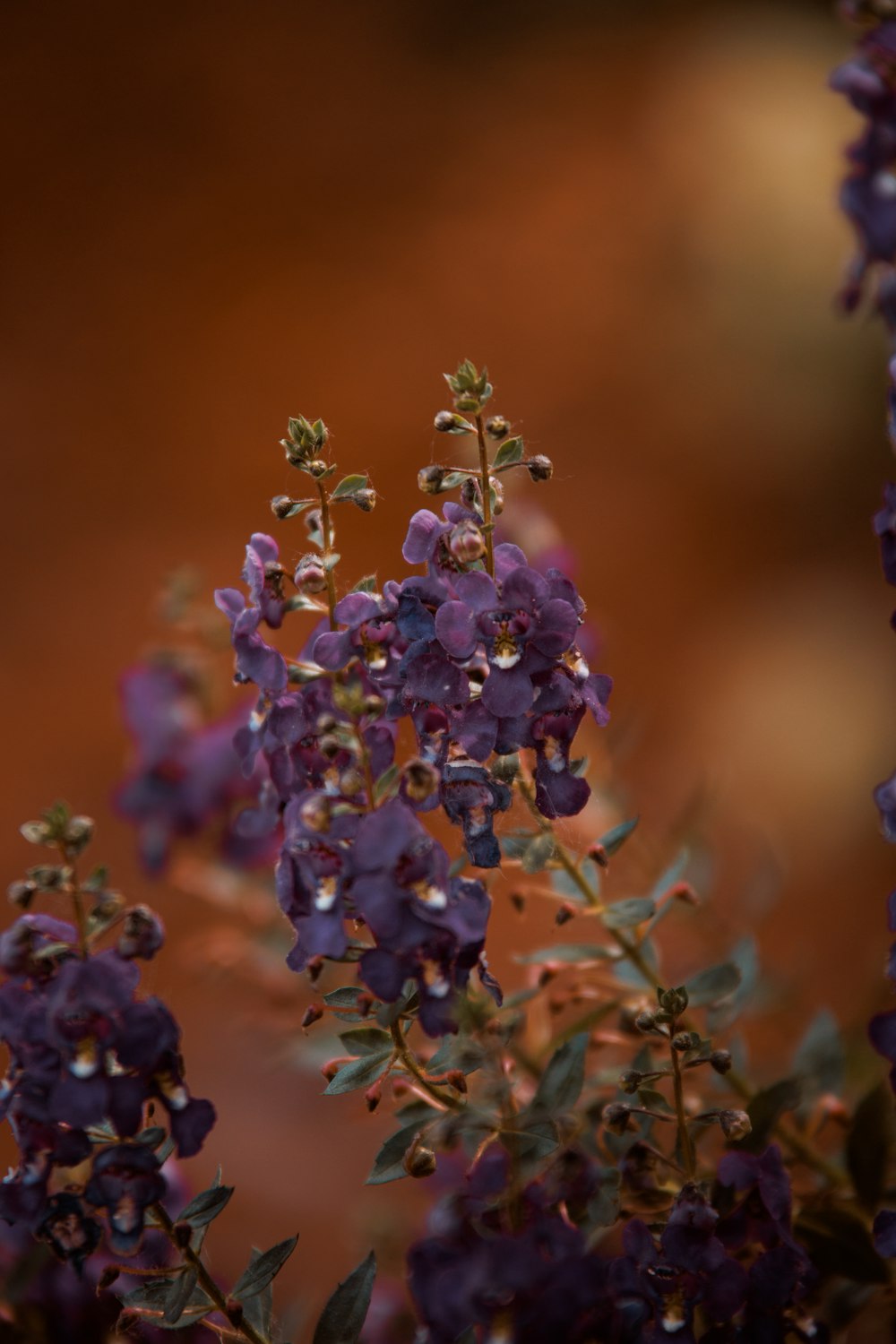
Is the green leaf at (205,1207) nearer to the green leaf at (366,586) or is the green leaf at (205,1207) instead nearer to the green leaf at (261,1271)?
the green leaf at (261,1271)

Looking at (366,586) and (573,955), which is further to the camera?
(573,955)

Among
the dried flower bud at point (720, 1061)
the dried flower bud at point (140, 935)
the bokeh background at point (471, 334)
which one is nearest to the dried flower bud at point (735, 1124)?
the dried flower bud at point (720, 1061)

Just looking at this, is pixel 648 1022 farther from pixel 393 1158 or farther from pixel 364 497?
pixel 364 497

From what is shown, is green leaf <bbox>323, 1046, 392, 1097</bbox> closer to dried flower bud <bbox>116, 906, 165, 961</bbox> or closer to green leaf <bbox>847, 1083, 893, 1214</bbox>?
dried flower bud <bbox>116, 906, 165, 961</bbox>

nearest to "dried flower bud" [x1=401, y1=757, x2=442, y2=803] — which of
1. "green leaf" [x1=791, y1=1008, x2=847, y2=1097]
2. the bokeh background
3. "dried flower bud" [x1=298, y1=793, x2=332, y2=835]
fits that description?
"dried flower bud" [x1=298, y1=793, x2=332, y2=835]

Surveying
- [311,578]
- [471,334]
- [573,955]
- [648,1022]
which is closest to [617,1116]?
[648,1022]

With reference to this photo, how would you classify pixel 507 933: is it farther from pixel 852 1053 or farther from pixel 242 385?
pixel 242 385
